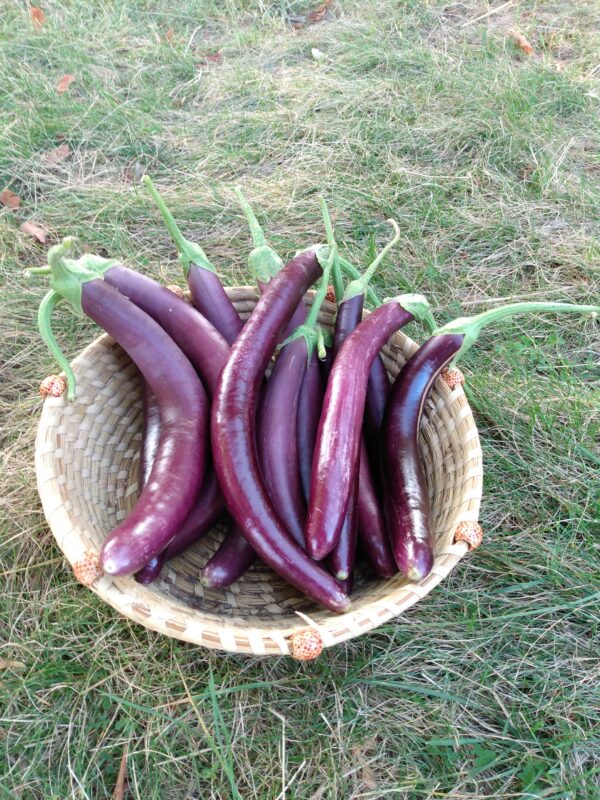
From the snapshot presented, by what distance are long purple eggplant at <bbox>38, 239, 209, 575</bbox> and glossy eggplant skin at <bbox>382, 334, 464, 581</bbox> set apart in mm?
471

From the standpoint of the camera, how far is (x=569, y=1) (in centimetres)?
414

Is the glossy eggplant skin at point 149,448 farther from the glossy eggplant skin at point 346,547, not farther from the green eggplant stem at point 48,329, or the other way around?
the glossy eggplant skin at point 346,547

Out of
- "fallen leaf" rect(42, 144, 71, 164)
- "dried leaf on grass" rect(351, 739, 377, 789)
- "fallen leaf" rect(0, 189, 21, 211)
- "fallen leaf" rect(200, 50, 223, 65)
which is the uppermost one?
"fallen leaf" rect(200, 50, 223, 65)

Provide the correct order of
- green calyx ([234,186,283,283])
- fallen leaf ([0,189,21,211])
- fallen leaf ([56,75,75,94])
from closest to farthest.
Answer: green calyx ([234,186,283,283]) < fallen leaf ([0,189,21,211]) < fallen leaf ([56,75,75,94])

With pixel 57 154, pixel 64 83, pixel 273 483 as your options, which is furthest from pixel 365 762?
pixel 64 83

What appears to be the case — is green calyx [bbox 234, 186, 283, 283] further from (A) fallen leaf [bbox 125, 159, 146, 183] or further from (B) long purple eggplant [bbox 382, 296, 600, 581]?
(A) fallen leaf [bbox 125, 159, 146, 183]

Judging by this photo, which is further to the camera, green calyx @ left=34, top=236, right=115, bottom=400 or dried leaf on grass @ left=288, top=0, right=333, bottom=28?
dried leaf on grass @ left=288, top=0, right=333, bottom=28

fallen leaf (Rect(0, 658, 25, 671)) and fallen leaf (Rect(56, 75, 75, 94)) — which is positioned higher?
fallen leaf (Rect(56, 75, 75, 94))

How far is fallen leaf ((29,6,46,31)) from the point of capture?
378cm

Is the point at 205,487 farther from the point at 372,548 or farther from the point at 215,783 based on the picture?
the point at 215,783

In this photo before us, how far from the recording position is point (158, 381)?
164 cm

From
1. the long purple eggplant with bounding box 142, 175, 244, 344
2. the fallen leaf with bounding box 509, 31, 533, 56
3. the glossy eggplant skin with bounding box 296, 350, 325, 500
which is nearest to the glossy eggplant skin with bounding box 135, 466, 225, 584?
the glossy eggplant skin with bounding box 296, 350, 325, 500

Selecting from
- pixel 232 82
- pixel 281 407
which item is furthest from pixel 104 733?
pixel 232 82

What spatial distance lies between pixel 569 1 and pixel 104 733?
4.78m
